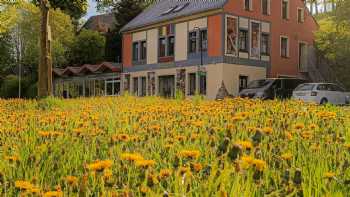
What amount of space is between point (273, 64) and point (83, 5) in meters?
23.1

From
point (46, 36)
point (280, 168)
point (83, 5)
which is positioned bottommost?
point (280, 168)

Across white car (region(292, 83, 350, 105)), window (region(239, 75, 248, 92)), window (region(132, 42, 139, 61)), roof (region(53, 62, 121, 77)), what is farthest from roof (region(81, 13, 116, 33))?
white car (region(292, 83, 350, 105))

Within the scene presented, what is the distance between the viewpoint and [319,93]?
1041 inches

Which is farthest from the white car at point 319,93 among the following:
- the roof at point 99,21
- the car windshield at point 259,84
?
the roof at point 99,21

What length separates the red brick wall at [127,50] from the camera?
43.5m

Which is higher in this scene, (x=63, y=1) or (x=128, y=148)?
(x=63, y=1)

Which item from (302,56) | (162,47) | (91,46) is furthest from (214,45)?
(91,46)

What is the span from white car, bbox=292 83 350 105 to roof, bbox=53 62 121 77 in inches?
821

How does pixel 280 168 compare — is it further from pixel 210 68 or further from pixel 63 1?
pixel 210 68

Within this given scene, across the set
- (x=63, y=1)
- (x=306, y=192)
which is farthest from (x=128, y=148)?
(x=63, y=1)

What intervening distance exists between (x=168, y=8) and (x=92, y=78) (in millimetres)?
10436

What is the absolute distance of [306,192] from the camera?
2.34 m

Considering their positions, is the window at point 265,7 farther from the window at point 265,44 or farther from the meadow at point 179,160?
the meadow at point 179,160

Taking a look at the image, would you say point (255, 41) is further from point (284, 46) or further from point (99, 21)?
point (99, 21)
